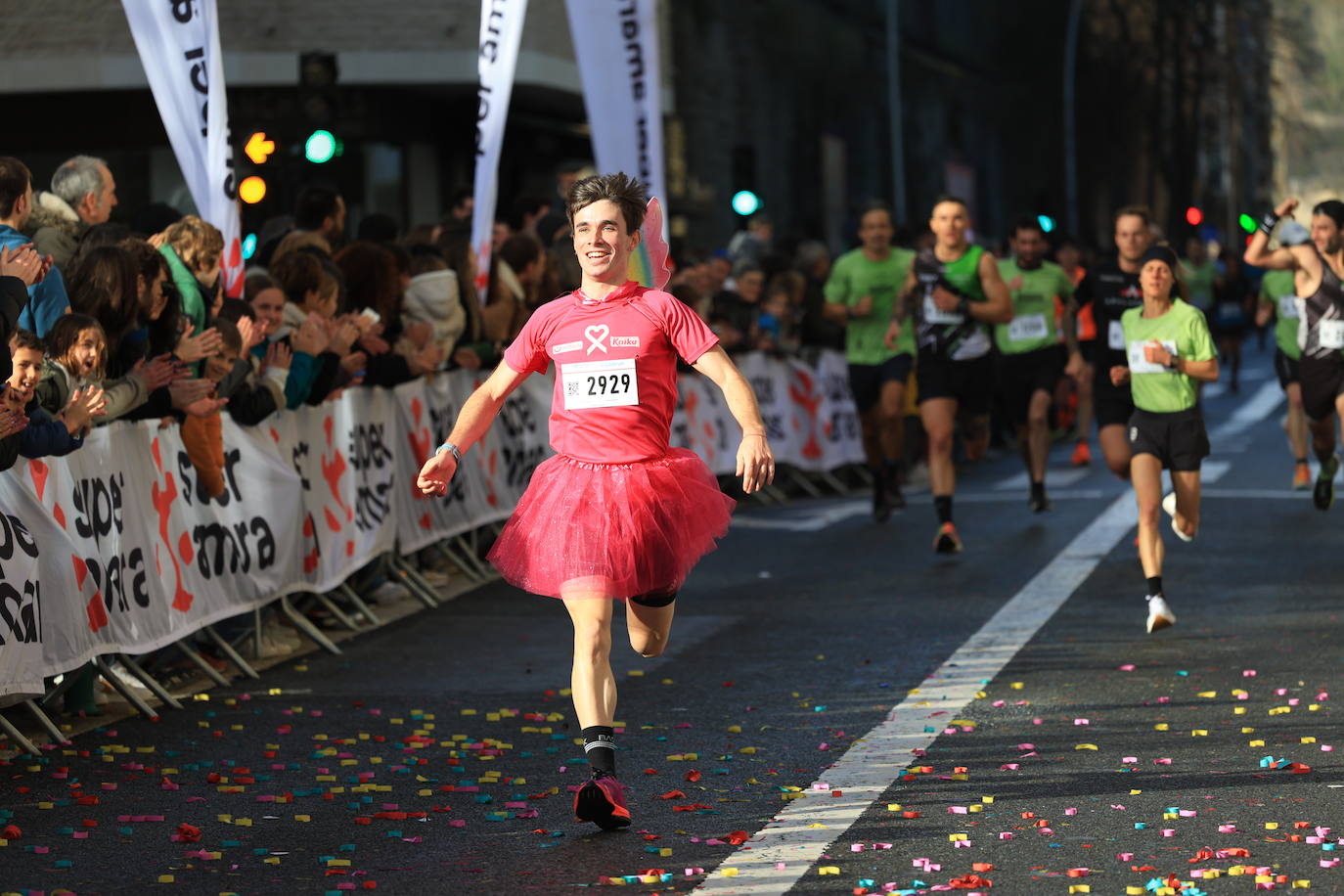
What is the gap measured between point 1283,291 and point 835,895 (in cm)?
1454

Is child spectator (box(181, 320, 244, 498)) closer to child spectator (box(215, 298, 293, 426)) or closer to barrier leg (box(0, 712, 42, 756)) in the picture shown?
child spectator (box(215, 298, 293, 426))

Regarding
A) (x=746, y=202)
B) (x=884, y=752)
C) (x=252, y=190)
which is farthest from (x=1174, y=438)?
(x=746, y=202)

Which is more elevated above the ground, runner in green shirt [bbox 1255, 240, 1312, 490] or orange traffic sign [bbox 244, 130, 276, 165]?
orange traffic sign [bbox 244, 130, 276, 165]

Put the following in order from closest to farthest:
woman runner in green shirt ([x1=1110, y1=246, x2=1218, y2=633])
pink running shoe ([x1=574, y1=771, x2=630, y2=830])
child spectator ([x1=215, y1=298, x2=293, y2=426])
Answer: pink running shoe ([x1=574, y1=771, x2=630, y2=830]) → child spectator ([x1=215, y1=298, x2=293, y2=426]) → woman runner in green shirt ([x1=1110, y1=246, x2=1218, y2=633])

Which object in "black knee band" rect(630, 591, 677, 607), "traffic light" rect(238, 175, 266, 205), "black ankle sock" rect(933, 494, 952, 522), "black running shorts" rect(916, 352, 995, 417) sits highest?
"traffic light" rect(238, 175, 266, 205)

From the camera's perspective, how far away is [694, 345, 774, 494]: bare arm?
6.61 metres

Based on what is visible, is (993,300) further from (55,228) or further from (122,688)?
(122,688)

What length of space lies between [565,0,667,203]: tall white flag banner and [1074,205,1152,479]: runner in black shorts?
382 centimetres

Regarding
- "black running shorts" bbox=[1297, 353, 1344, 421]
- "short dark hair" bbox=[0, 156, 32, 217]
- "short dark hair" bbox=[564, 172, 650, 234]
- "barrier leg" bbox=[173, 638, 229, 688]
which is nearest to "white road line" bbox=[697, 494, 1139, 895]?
"black running shorts" bbox=[1297, 353, 1344, 421]

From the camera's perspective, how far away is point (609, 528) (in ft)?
22.6

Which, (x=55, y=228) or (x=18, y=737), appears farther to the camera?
(x=55, y=228)

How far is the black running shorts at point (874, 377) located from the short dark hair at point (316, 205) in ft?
14.8

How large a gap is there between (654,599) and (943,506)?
7.08 m

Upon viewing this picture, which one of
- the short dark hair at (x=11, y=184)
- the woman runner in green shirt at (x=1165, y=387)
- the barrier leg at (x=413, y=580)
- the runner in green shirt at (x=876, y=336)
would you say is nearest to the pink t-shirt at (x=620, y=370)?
the short dark hair at (x=11, y=184)
